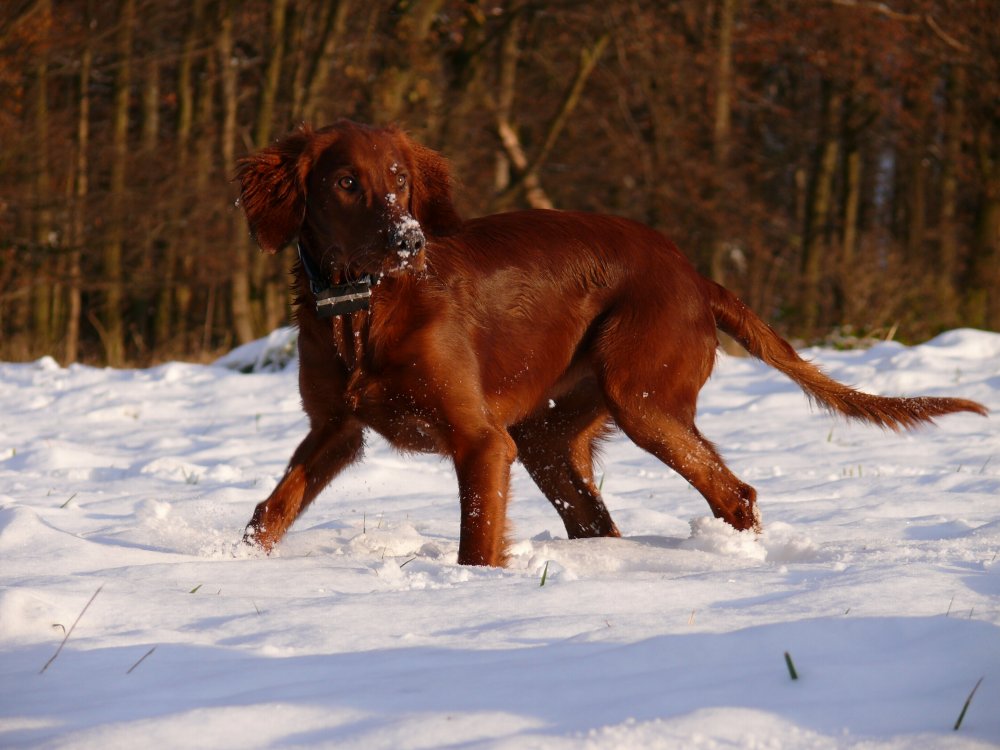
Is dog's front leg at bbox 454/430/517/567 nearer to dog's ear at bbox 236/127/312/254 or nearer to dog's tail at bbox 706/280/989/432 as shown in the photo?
dog's ear at bbox 236/127/312/254

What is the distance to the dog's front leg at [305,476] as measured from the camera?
11.8 ft

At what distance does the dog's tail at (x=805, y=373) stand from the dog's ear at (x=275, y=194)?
145cm

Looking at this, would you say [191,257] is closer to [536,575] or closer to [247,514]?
[247,514]

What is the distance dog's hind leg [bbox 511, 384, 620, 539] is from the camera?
13.6 feet

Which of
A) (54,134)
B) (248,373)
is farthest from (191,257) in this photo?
(248,373)

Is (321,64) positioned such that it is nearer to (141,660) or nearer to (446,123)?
(446,123)

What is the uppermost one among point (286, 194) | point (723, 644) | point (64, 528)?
point (286, 194)

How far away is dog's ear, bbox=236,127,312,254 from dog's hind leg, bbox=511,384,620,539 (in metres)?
1.20

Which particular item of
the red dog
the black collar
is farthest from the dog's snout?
the black collar

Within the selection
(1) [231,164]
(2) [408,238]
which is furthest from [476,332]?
(1) [231,164]

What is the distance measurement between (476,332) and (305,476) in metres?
0.70

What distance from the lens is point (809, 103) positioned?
72.7 feet

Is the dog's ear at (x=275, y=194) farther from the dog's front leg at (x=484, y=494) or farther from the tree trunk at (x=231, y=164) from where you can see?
the tree trunk at (x=231, y=164)

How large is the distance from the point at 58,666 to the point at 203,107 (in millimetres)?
14825
